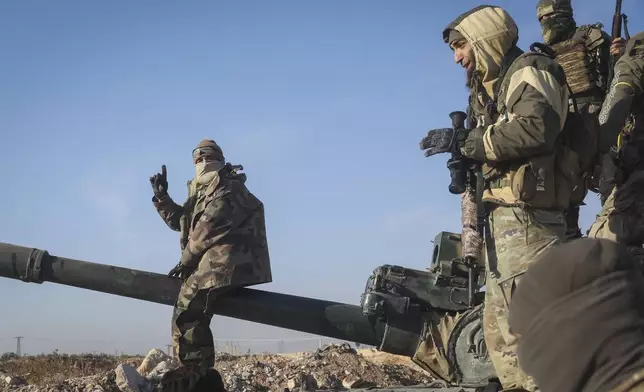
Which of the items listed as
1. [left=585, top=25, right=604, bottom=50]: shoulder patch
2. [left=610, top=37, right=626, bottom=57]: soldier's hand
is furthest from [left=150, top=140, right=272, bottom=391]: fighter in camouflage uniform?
[left=610, top=37, right=626, bottom=57]: soldier's hand

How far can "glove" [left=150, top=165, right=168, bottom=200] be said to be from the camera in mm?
7090

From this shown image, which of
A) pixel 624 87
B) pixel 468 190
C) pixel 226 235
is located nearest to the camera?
pixel 468 190

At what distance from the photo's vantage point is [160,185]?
7.11 meters

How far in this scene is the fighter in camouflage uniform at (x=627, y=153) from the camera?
5.33 metres

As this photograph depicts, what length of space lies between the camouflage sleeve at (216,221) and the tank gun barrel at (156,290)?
28 centimetres

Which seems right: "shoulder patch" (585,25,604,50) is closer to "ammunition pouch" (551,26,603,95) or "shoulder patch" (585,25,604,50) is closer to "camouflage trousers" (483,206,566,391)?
"ammunition pouch" (551,26,603,95)

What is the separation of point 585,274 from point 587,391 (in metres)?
0.20

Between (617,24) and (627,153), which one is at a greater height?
(617,24)

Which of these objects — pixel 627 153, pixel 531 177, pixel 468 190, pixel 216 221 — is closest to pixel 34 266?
pixel 216 221

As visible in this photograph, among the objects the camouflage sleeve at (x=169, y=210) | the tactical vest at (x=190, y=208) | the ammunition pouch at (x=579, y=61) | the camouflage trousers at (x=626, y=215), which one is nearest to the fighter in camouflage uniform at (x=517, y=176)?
the camouflage trousers at (x=626, y=215)

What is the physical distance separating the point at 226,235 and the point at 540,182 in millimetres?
3336

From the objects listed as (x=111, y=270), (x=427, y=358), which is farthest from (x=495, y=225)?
(x=111, y=270)

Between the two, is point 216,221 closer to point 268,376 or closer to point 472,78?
point 472,78

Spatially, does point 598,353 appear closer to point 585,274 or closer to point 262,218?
point 585,274
